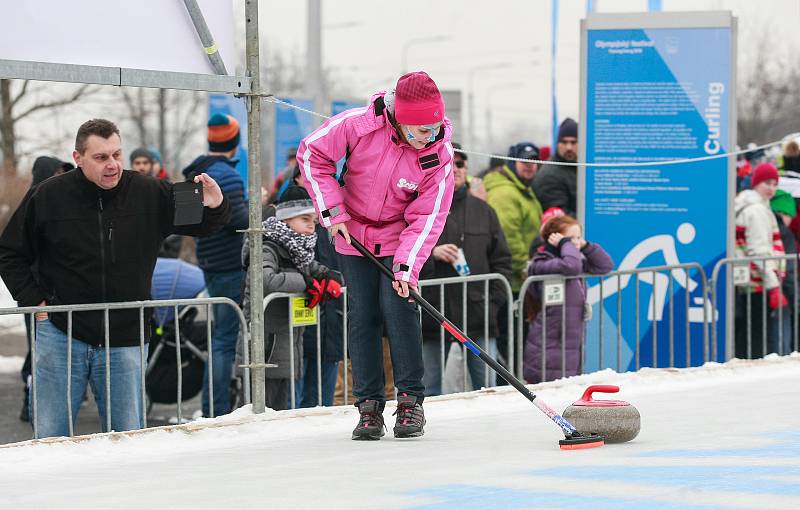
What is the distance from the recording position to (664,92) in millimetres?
10141

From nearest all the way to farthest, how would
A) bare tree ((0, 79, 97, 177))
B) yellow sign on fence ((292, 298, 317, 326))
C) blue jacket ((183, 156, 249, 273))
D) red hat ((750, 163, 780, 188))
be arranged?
yellow sign on fence ((292, 298, 317, 326)) → blue jacket ((183, 156, 249, 273)) → red hat ((750, 163, 780, 188)) → bare tree ((0, 79, 97, 177))

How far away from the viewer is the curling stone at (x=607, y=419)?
20.4ft

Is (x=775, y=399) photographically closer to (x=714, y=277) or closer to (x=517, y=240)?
(x=714, y=277)

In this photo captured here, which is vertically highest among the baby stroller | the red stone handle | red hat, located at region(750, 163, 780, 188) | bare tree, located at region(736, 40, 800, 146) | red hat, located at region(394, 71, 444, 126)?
bare tree, located at region(736, 40, 800, 146)

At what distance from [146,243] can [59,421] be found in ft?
2.96

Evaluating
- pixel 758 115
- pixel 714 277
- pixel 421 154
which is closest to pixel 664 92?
pixel 714 277

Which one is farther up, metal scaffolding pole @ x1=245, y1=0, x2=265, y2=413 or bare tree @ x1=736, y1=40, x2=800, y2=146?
bare tree @ x1=736, y1=40, x2=800, y2=146

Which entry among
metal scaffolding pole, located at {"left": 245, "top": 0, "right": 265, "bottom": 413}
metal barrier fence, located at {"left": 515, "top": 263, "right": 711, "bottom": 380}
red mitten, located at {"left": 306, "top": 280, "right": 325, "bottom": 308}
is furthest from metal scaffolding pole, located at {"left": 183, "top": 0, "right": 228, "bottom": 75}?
metal barrier fence, located at {"left": 515, "top": 263, "right": 711, "bottom": 380}

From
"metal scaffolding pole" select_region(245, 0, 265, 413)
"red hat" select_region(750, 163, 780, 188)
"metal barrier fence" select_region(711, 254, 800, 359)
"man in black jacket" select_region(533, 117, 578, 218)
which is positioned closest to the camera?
"metal scaffolding pole" select_region(245, 0, 265, 413)

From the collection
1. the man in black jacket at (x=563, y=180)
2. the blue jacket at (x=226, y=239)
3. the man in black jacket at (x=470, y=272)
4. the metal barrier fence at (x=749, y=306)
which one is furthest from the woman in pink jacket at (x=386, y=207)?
the man in black jacket at (x=563, y=180)

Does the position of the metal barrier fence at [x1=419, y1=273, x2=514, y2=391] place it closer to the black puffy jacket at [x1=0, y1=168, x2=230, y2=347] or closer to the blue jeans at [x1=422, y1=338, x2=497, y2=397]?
the blue jeans at [x1=422, y1=338, x2=497, y2=397]

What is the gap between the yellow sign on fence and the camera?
7.95m

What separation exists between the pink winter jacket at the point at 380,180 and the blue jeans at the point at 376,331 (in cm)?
14

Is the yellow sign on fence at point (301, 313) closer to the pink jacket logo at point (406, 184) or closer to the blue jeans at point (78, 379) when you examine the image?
the blue jeans at point (78, 379)
